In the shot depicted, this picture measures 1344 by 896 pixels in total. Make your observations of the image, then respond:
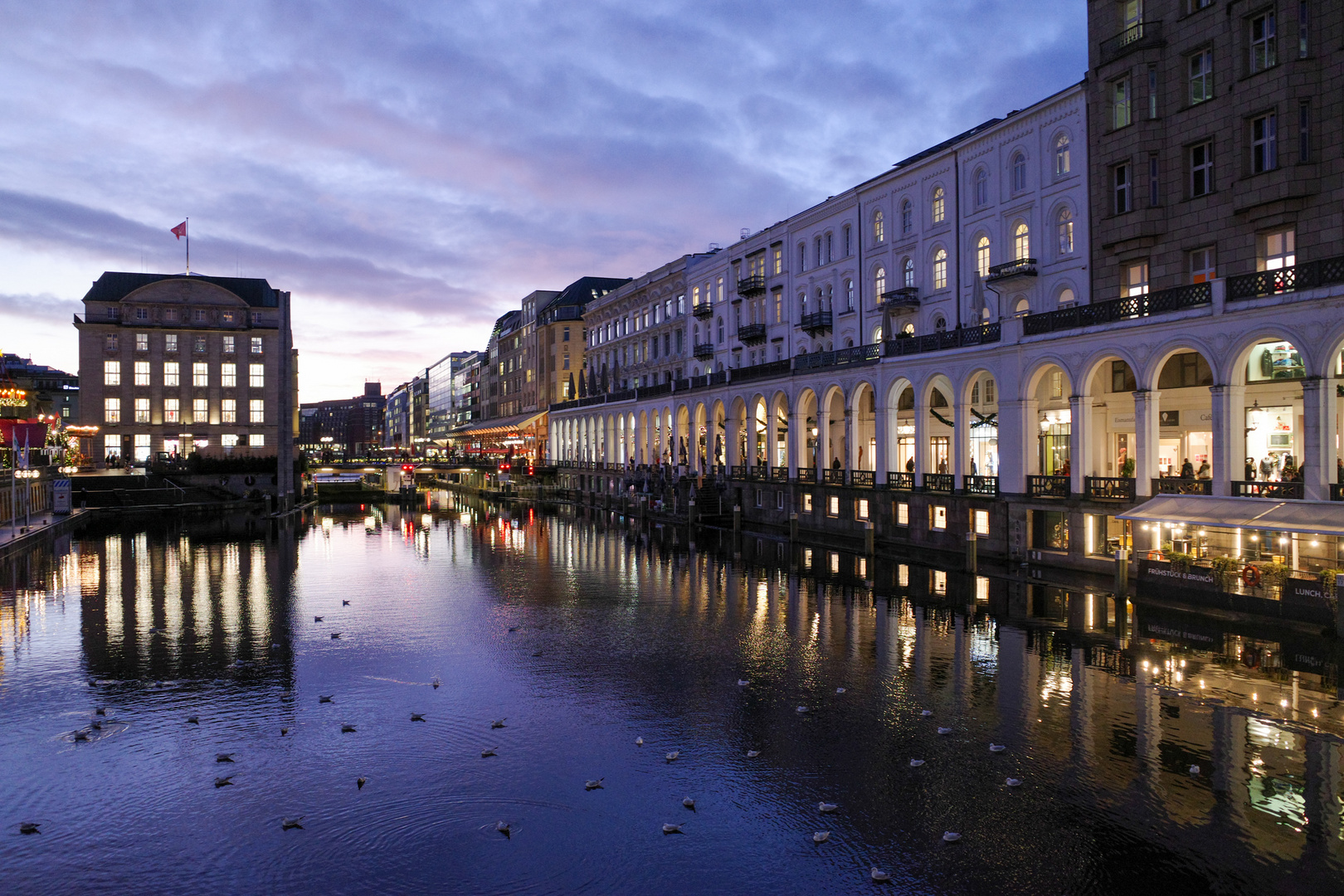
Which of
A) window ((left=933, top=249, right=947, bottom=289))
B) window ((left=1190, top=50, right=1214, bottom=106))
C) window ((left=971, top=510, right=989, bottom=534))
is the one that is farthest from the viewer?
window ((left=933, top=249, right=947, bottom=289))

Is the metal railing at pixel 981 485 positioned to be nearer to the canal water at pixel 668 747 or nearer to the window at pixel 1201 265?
the canal water at pixel 668 747

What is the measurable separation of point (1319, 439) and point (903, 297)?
2789cm

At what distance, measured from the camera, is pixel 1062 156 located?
4344cm

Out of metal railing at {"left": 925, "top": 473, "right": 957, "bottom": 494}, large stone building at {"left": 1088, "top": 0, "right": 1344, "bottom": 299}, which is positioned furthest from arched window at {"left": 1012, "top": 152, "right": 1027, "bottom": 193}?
metal railing at {"left": 925, "top": 473, "right": 957, "bottom": 494}

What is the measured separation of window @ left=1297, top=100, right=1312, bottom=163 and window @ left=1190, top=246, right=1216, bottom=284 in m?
4.58

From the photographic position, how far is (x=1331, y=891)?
1134 cm

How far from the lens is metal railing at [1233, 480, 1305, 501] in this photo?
2895 cm

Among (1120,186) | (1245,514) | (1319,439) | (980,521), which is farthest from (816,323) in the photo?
(1245,514)

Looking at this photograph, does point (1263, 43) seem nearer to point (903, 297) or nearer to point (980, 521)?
point (980, 521)

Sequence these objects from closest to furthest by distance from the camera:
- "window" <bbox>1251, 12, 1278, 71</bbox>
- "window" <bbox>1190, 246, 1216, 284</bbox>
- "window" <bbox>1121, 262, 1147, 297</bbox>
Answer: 1. "window" <bbox>1251, 12, 1278, 71</bbox>
2. "window" <bbox>1190, 246, 1216, 284</bbox>
3. "window" <bbox>1121, 262, 1147, 297</bbox>

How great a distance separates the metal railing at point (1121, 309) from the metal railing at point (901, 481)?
404 inches

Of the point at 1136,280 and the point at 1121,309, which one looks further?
the point at 1136,280

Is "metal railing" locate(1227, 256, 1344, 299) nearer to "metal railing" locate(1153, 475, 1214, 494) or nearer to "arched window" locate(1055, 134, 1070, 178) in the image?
"metal railing" locate(1153, 475, 1214, 494)

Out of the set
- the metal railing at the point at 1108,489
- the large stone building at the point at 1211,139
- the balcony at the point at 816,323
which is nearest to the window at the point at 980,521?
the metal railing at the point at 1108,489
